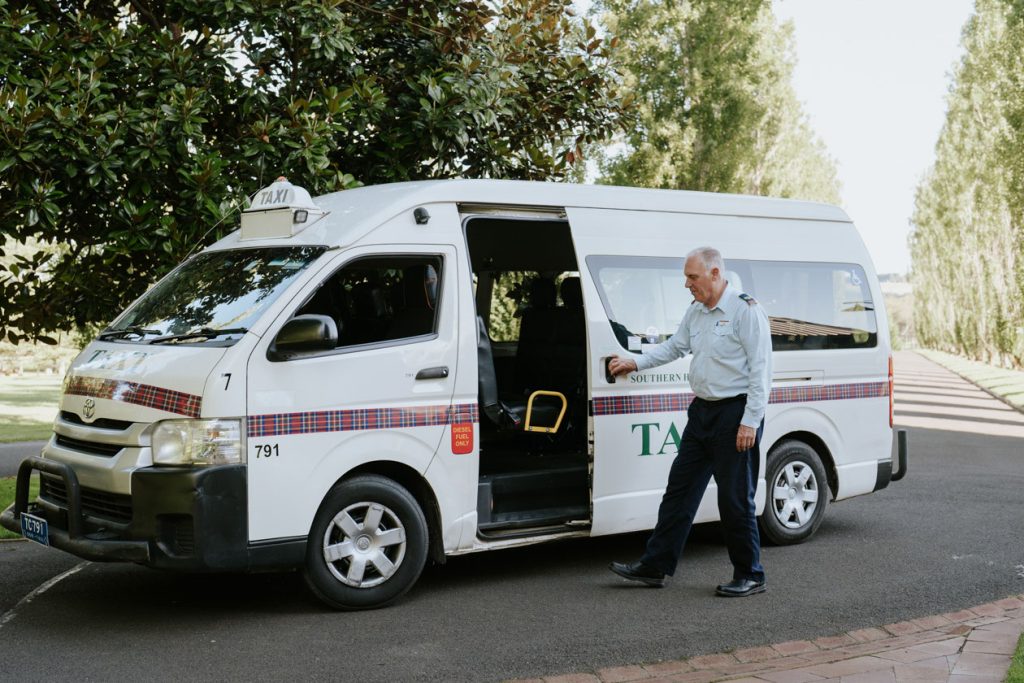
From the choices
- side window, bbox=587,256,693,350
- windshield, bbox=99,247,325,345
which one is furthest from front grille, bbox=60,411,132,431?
side window, bbox=587,256,693,350

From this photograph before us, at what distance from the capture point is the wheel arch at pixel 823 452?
8.70 meters

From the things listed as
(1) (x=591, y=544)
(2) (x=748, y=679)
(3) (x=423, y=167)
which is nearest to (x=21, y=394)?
(3) (x=423, y=167)

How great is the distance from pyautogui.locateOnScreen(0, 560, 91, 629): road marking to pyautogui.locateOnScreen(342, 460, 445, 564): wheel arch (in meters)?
2.12

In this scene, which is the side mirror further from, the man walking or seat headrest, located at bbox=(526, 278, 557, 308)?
seat headrest, located at bbox=(526, 278, 557, 308)

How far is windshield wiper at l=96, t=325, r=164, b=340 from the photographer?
6684 mm

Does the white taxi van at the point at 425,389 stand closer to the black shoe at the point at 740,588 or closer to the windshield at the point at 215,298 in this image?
the windshield at the point at 215,298

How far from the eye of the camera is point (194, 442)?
598 cm

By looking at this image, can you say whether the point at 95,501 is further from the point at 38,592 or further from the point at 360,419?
the point at 360,419

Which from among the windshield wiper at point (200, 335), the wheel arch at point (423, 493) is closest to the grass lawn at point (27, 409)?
the windshield wiper at point (200, 335)

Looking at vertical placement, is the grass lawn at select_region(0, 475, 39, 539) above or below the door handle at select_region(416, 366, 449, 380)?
below

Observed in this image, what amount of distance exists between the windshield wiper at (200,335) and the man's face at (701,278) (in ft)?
8.67

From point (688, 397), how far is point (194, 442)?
3.46 meters

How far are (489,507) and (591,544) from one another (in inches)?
70.3

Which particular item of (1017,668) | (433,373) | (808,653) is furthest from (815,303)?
(1017,668)
